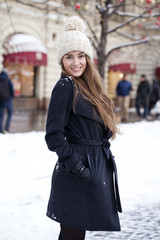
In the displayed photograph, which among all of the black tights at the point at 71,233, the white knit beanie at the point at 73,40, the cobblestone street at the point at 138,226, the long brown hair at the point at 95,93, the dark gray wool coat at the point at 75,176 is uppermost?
the white knit beanie at the point at 73,40

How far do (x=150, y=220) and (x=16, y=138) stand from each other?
4.51 metres

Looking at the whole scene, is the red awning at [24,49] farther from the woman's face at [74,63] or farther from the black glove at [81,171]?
the black glove at [81,171]

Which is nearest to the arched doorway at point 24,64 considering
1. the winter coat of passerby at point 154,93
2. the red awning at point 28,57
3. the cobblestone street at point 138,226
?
the red awning at point 28,57

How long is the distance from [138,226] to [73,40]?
2.35 meters

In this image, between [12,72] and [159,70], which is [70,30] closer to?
[12,72]

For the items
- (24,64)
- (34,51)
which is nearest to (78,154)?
(34,51)

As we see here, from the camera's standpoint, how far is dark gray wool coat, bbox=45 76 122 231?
7.27ft

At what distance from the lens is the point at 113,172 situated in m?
2.43

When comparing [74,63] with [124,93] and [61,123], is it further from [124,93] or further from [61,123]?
[124,93]

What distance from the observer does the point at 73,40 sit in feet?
7.84

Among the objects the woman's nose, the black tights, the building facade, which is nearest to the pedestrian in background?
the building facade

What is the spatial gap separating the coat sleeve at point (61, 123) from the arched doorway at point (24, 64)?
14.2 meters

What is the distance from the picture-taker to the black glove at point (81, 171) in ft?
6.98

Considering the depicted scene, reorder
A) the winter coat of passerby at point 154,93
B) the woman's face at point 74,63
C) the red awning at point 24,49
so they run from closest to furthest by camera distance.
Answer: the woman's face at point 74,63 < the winter coat of passerby at point 154,93 < the red awning at point 24,49
